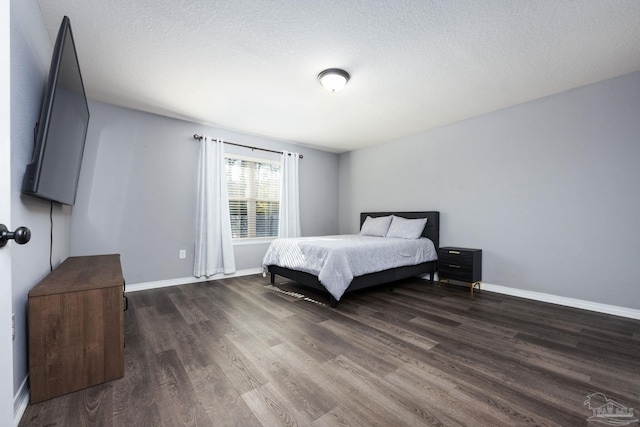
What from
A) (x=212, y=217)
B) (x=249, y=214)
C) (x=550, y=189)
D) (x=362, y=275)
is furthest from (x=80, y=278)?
(x=550, y=189)

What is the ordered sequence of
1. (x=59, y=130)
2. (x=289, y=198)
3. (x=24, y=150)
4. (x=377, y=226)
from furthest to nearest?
(x=289, y=198), (x=377, y=226), (x=59, y=130), (x=24, y=150)

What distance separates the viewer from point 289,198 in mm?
4918

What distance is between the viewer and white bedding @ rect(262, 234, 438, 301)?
2904 millimetres

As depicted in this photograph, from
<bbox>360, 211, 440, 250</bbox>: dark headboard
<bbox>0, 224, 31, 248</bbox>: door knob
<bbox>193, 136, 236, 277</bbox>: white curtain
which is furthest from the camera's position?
<bbox>360, 211, 440, 250</bbox>: dark headboard

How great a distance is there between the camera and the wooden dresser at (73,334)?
1.41m

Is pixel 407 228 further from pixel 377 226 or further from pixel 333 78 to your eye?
pixel 333 78

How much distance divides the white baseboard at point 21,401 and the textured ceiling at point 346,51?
2.36 meters

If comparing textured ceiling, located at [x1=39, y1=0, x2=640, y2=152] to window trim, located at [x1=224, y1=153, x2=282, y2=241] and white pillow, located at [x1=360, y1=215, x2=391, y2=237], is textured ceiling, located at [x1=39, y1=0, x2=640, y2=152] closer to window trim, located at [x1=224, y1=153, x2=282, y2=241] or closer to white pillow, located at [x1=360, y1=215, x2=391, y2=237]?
window trim, located at [x1=224, y1=153, x2=282, y2=241]

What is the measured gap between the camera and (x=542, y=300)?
124 inches

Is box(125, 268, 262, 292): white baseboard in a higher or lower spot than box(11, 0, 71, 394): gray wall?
lower

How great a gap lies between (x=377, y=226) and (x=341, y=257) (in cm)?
181

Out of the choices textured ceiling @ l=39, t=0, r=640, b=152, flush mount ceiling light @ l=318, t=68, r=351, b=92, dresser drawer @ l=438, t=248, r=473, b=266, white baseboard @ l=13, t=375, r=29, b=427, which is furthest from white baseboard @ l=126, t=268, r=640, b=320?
flush mount ceiling light @ l=318, t=68, r=351, b=92

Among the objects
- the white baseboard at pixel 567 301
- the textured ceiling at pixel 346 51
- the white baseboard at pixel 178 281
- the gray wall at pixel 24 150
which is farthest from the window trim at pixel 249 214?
the white baseboard at pixel 567 301

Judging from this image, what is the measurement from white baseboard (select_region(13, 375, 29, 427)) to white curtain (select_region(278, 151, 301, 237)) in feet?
11.7
